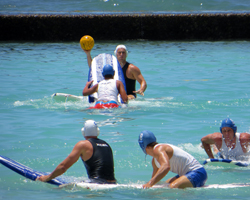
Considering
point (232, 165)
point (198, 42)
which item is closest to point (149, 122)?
point (232, 165)

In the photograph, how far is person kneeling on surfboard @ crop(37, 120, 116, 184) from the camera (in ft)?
17.9

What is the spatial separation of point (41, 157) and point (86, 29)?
1747 centimetres

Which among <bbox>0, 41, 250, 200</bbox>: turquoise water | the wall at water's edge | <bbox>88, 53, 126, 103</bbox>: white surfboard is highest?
the wall at water's edge

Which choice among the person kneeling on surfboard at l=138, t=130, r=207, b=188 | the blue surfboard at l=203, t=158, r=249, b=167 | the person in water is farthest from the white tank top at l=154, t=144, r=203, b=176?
the person in water

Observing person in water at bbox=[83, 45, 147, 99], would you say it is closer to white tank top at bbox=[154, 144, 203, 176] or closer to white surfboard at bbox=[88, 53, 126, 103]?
white surfboard at bbox=[88, 53, 126, 103]

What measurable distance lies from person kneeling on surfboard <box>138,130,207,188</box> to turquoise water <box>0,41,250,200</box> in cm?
13

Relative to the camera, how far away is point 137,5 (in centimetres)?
3634

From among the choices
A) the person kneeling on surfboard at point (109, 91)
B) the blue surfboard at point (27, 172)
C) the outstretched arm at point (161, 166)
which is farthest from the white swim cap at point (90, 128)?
the person kneeling on surfboard at point (109, 91)

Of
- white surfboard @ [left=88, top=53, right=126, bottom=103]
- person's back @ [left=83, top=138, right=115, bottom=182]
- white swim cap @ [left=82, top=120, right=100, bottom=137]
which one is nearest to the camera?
person's back @ [left=83, top=138, right=115, bottom=182]

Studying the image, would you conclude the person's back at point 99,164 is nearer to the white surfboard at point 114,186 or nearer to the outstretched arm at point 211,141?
the white surfboard at point 114,186

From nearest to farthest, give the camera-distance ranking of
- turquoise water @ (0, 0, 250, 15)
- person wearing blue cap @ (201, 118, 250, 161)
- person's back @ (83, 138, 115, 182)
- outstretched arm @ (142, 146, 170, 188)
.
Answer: outstretched arm @ (142, 146, 170, 188), person's back @ (83, 138, 115, 182), person wearing blue cap @ (201, 118, 250, 161), turquoise water @ (0, 0, 250, 15)

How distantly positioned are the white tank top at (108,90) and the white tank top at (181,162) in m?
4.10

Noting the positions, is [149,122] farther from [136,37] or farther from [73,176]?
[136,37]

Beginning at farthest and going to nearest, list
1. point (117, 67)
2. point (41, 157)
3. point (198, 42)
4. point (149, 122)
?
point (198, 42), point (117, 67), point (149, 122), point (41, 157)
